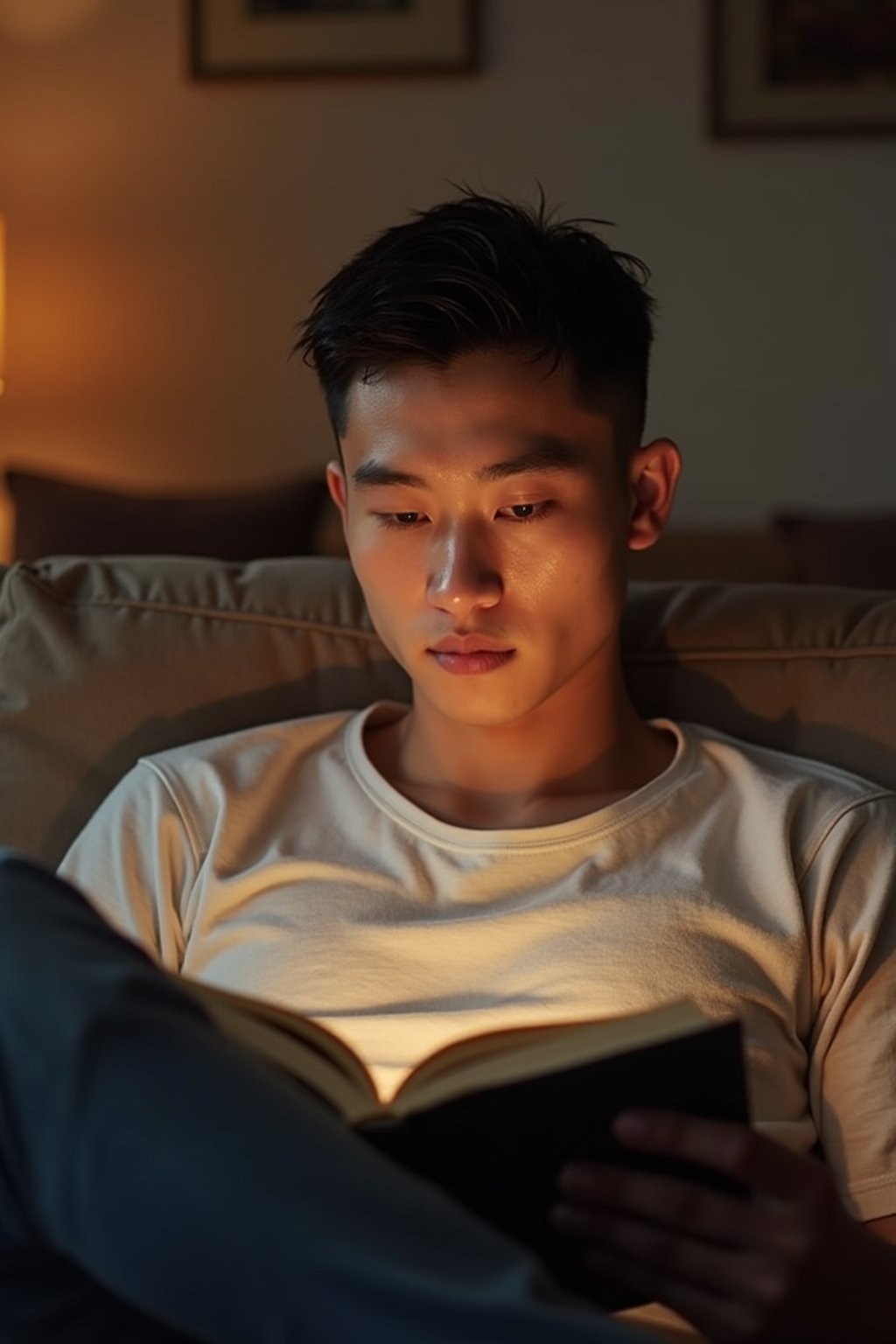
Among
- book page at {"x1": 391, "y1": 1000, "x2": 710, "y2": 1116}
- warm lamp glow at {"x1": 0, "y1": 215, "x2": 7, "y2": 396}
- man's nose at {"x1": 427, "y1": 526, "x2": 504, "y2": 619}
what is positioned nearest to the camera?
book page at {"x1": 391, "y1": 1000, "x2": 710, "y2": 1116}

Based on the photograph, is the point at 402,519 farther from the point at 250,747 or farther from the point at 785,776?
the point at 785,776

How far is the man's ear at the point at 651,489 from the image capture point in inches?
59.7

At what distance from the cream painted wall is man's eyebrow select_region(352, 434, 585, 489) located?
177 centimetres

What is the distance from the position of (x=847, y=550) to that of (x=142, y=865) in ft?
4.60

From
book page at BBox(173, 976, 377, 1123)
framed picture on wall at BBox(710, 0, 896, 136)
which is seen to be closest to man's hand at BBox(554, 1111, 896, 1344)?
book page at BBox(173, 976, 377, 1123)

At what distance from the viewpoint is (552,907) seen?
1.30m

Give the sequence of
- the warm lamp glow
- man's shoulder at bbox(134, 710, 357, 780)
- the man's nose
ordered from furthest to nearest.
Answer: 1. the warm lamp glow
2. man's shoulder at bbox(134, 710, 357, 780)
3. the man's nose

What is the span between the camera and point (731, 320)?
3.09m

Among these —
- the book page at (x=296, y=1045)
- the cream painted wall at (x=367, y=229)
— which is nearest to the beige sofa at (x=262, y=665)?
the book page at (x=296, y=1045)

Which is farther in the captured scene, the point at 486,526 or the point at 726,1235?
the point at 486,526

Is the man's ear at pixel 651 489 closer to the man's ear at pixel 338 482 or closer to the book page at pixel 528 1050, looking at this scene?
the man's ear at pixel 338 482

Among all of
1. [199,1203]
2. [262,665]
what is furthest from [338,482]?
[199,1203]

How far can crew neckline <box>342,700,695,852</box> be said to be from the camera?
4.46 feet

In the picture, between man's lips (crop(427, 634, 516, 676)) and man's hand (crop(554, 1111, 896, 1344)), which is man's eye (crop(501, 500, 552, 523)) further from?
man's hand (crop(554, 1111, 896, 1344))
